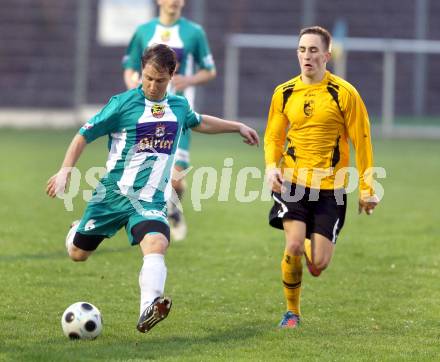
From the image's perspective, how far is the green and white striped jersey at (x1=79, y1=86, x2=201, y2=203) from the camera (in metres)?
6.49

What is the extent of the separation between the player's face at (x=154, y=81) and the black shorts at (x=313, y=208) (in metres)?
1.03

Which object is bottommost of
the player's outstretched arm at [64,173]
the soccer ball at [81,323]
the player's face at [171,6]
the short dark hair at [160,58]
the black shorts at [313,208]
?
the soccer ball at [81,323]

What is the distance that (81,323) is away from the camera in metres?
6.02

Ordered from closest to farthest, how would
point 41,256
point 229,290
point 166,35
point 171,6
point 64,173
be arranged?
1. point 64,173
2. point 229,290
3. point 41,256
4. point 171,6
5. point 166,35

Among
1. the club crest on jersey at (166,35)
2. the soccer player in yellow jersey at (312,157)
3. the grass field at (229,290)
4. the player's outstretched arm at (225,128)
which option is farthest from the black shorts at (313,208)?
the club crest on jersey at (166,35)

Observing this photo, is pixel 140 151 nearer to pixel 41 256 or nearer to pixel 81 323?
pixel 81 323

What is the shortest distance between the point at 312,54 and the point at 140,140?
1.23m

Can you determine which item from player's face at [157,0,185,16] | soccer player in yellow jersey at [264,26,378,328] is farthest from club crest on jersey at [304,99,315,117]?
player's face at [157,0,185,16]

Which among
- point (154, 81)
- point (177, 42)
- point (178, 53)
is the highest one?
point (177, 42)

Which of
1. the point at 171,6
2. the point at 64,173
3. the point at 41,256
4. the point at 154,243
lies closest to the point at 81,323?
the point at 154,243

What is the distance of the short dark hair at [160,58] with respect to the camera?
6.25 metres

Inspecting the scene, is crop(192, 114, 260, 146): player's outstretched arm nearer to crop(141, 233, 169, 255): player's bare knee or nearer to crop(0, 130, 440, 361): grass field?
crop(141, 233, 169, 255): player's bare knee

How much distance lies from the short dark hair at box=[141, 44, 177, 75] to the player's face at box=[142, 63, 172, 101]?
0.02 m

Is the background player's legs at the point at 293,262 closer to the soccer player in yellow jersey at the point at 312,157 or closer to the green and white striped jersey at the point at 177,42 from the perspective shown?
the soccer player in yellow jersey at the point at 312,157
